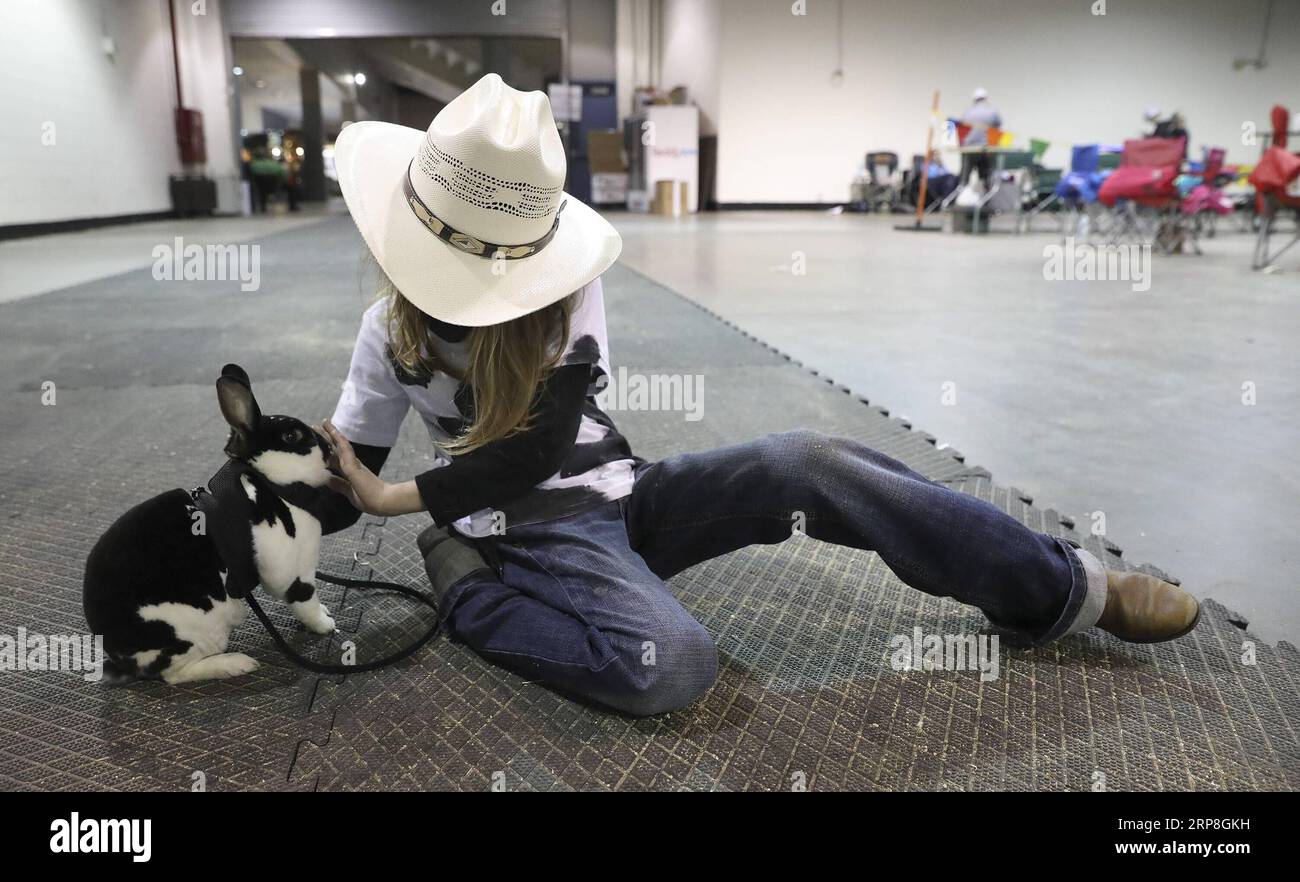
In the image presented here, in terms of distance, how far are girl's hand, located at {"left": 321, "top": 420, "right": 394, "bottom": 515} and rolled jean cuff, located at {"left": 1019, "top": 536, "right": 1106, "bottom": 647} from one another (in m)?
1.00

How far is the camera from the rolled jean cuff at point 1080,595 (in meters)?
1.35

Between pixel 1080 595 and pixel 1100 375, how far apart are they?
223 cm

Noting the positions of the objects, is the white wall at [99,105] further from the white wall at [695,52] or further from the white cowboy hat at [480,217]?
the white cowboy hat at [480,217]

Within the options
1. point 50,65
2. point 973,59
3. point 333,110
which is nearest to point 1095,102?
point 973,59

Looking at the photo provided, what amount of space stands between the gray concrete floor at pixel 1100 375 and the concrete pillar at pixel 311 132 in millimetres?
15389

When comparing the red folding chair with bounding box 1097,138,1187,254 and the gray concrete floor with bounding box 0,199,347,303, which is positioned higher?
the red folding chair with bounding box 1097,138,1187,254

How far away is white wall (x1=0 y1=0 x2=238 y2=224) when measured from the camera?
945 cm

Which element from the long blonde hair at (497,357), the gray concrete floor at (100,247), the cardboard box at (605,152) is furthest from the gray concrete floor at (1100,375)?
the cardboard box at (605,152)

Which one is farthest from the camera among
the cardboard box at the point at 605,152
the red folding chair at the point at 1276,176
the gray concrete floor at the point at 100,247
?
the cardboard box at the point at 605,152

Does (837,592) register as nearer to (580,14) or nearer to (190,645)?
(190,645)

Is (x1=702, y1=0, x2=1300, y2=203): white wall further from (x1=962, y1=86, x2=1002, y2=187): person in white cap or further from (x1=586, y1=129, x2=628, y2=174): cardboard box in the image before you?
(x1=962, y1=86, x2=1002, y2=187): person in white cap

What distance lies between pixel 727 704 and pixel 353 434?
0.70 metres

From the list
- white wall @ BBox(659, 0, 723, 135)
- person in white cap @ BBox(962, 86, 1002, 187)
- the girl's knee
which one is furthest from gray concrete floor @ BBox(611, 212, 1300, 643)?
white wall @ BBox(659, 0, 723, 135)

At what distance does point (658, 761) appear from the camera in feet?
3.84
